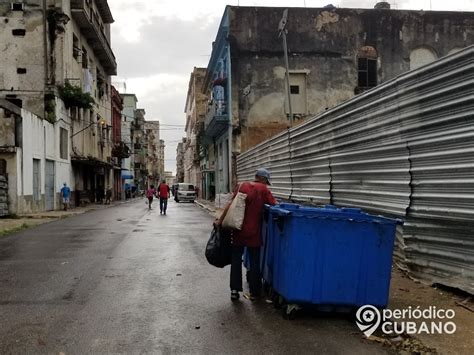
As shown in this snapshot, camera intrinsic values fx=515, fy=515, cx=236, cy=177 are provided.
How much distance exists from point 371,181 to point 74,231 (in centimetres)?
1083

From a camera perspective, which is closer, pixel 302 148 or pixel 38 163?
pixel 302 148

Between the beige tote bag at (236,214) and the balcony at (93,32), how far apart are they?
34.1m

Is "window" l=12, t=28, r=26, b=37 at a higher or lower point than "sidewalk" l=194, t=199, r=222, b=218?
higher

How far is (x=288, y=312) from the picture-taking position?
219 inches

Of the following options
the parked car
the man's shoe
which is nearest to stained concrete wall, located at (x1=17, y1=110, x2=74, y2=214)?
the parked car

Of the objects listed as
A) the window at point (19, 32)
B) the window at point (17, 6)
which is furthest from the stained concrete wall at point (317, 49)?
the window at point (17, 6)

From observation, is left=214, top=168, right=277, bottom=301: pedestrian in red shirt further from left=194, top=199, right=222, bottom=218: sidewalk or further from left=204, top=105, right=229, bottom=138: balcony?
left=204, top=105, right=229, bottom=138: balcony

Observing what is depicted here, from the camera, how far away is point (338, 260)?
544cm

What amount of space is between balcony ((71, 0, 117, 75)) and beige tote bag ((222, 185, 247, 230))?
3412 cm

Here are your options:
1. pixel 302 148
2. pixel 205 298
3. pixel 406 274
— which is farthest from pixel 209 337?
pixel 302 148

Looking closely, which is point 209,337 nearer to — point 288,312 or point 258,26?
point 288,312

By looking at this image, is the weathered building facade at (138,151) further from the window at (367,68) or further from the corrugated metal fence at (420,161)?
the corrugated metal fence at (420,161)

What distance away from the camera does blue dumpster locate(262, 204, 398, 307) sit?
544 cm

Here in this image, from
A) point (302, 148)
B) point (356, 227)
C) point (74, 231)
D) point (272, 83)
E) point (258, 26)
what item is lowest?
point (74, 231)
